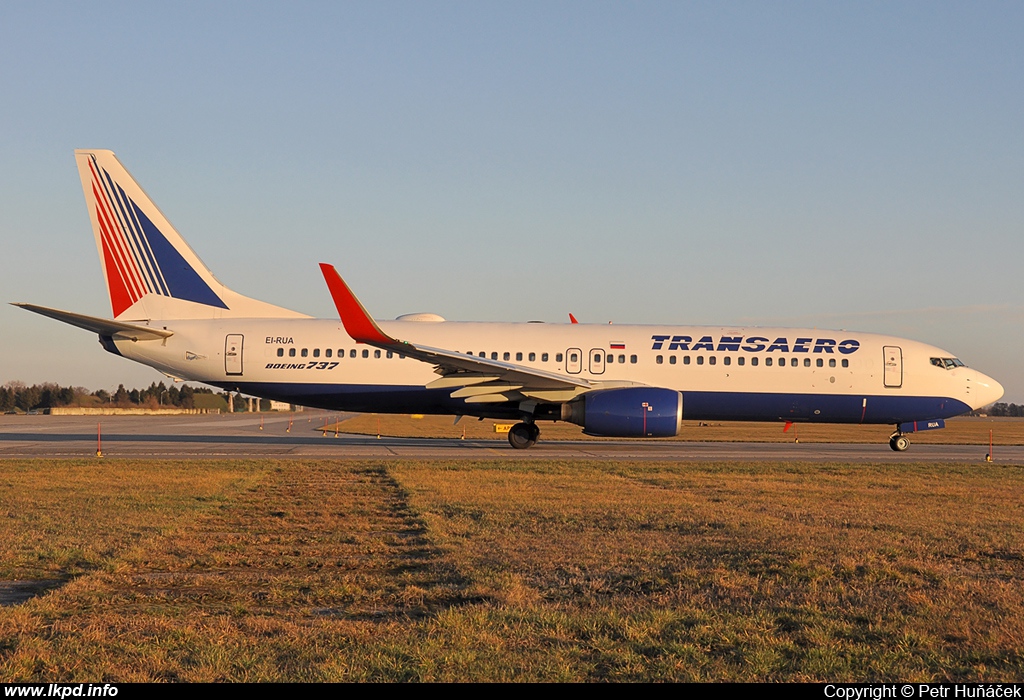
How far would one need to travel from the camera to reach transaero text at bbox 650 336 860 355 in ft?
87.2

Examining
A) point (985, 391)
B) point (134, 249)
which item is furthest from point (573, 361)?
point (134, 249)

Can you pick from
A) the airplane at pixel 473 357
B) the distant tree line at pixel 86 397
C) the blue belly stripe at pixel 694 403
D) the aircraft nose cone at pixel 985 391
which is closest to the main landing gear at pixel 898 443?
the airplane at pixel 473 357

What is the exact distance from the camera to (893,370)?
88.5 ft

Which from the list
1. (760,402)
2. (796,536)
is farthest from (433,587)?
(760,402)

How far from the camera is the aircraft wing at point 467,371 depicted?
74.8ft

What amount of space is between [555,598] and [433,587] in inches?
42.0

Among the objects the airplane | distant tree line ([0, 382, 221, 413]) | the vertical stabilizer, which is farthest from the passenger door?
distant tree line ([0, 382, 221, 413])

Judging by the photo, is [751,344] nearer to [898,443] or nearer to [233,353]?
[898,443]

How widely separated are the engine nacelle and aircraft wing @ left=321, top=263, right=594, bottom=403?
4.15 feet

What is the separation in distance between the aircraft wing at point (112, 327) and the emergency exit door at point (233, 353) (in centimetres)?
166

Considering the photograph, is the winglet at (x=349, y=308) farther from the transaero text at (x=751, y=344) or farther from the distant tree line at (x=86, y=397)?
the distant tree line at (x=86, y=397)

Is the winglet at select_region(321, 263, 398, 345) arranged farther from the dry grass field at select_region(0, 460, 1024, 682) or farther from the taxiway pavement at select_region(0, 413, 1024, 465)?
the dry grass field at select_region(0, 460, 1024, 682)

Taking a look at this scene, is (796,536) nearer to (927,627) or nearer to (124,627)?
(927,627)

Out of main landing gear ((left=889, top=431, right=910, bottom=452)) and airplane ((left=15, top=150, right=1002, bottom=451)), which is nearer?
airplane ((left=15, top=150, right=1002, bottom=451))
